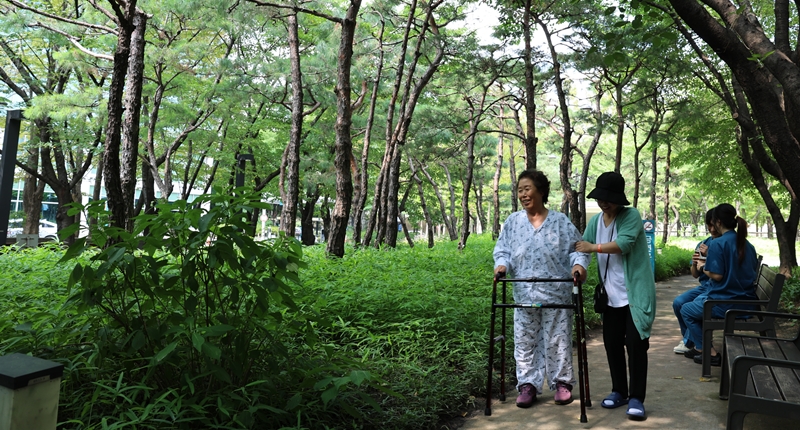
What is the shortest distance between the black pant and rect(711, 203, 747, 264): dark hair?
2.15 meters

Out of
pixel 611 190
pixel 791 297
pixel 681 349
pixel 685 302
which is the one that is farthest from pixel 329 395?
pixel 791 297

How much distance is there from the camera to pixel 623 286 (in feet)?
14.4

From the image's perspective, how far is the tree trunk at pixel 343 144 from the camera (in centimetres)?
1035

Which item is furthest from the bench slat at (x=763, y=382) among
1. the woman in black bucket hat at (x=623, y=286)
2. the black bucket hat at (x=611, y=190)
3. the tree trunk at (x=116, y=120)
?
the tree trunk at (x=116, y=120)

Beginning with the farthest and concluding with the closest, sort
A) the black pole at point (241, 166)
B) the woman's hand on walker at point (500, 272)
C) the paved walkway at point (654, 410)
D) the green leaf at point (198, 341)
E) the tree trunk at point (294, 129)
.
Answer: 1. the black pole at point (241, 166)
2. the tree trunk at point (294, 129)
3. the woman's hand on walker at point (500, 272)
4. the paved walkway at point (654, 410)
5. the green leaf at point (198, 341)

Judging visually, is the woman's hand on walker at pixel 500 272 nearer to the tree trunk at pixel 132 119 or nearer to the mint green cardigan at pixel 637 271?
the mint green cardigan at pixel 637 271

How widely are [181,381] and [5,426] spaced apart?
147 centimetres

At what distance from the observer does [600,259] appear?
459 cm

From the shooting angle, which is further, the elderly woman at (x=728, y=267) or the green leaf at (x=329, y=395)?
the elderly woman at (x=728, y=267)

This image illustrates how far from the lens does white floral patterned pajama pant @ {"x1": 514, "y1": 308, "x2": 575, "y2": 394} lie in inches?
176

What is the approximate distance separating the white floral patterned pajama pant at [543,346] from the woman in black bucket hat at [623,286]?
1.07ft

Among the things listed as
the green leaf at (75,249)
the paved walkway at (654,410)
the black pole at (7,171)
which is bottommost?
the paved walkway at (654,410)

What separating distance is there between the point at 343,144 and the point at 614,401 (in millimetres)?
7205

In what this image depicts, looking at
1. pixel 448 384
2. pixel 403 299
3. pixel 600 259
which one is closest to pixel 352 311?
pixel 403 299
